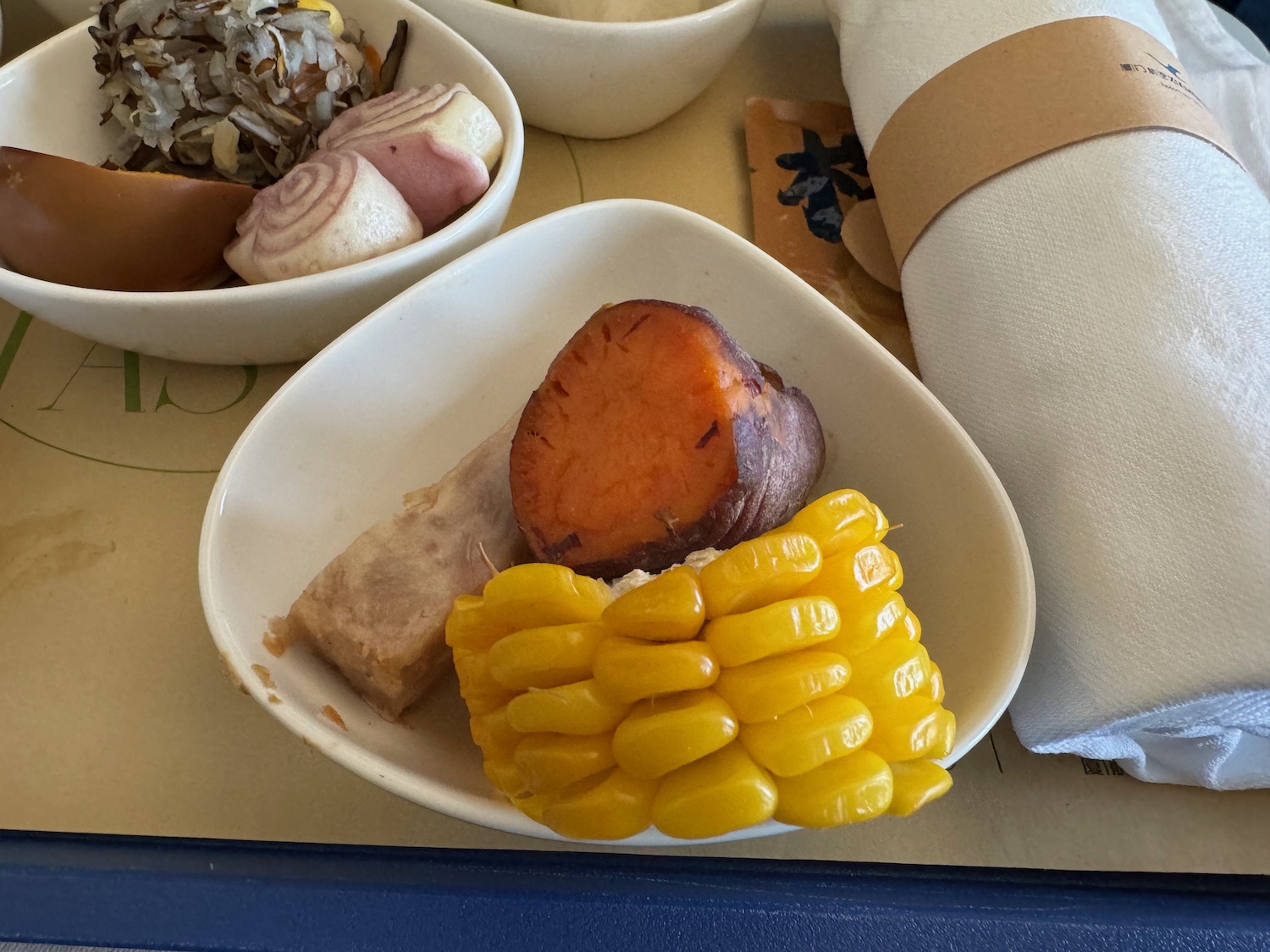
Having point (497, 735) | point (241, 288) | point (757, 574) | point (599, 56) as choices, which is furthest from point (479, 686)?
point (599, 56)

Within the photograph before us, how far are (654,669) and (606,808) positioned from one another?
57 millimetres

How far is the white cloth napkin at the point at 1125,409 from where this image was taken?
36 centimetres

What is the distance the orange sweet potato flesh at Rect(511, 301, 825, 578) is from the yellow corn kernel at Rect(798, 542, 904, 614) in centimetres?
7

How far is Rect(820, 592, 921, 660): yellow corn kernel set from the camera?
12.6 inches

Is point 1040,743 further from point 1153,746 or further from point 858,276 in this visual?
point 858,276

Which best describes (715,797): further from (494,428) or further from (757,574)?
(494,428)

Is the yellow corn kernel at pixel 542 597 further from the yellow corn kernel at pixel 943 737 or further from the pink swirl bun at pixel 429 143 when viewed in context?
the pink swirl bun at pixel 429 143

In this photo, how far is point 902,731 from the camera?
1.03 ft

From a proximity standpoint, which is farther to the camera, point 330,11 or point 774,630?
point 330,11

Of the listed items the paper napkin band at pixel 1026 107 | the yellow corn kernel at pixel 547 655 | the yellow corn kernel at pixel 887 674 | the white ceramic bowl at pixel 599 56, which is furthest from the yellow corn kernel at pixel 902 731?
the white ceramic bowl at pixel 599 56

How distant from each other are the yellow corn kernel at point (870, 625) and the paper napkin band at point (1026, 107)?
0.30 meters

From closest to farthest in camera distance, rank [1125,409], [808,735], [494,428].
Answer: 1. [808,735]
2. [1125,409]
3. [494,428]

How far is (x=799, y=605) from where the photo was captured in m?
0.30

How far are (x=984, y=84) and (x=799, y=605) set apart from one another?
0.40 meters
